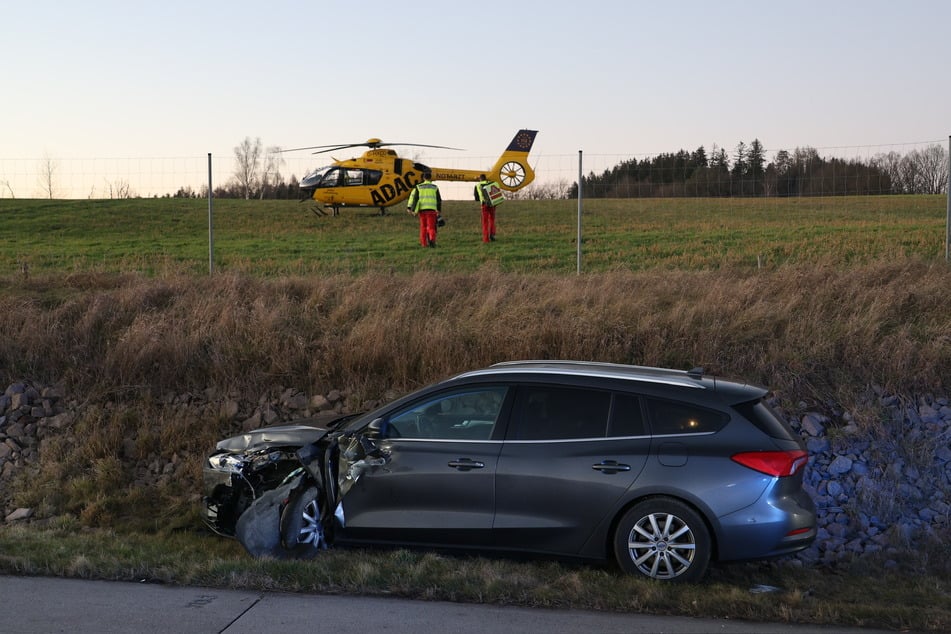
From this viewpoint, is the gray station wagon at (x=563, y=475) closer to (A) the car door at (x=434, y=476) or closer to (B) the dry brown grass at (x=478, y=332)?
(A) the car door at (x=434, y=476)

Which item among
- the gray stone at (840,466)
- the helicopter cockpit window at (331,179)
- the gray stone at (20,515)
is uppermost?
the helicopter cockpit window at (331,179)

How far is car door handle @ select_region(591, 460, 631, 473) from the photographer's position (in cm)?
646

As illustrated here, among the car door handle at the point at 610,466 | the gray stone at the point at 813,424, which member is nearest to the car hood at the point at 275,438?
the car door handle at the point at 610,466

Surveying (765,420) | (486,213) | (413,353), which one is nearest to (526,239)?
(486,213)

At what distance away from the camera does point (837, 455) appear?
9.10 m

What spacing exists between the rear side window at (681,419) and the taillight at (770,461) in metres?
0.26

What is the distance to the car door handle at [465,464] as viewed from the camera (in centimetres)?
675

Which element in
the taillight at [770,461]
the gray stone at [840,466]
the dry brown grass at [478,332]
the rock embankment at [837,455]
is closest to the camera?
the taillight at [770,461]

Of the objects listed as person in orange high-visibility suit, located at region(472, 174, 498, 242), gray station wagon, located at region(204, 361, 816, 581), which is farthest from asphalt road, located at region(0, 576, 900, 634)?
person in orange high-visibility suit, located at region(472, 174, 498, 242)

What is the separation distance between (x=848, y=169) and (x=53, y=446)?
553 inches

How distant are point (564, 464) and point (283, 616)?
215 centimetres

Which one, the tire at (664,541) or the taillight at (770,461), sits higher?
the taillight at (770,461)

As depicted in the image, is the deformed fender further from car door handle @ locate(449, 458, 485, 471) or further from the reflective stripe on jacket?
the reflective stripe on jacket

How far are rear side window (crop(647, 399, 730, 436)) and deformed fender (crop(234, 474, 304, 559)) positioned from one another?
2789 mm
